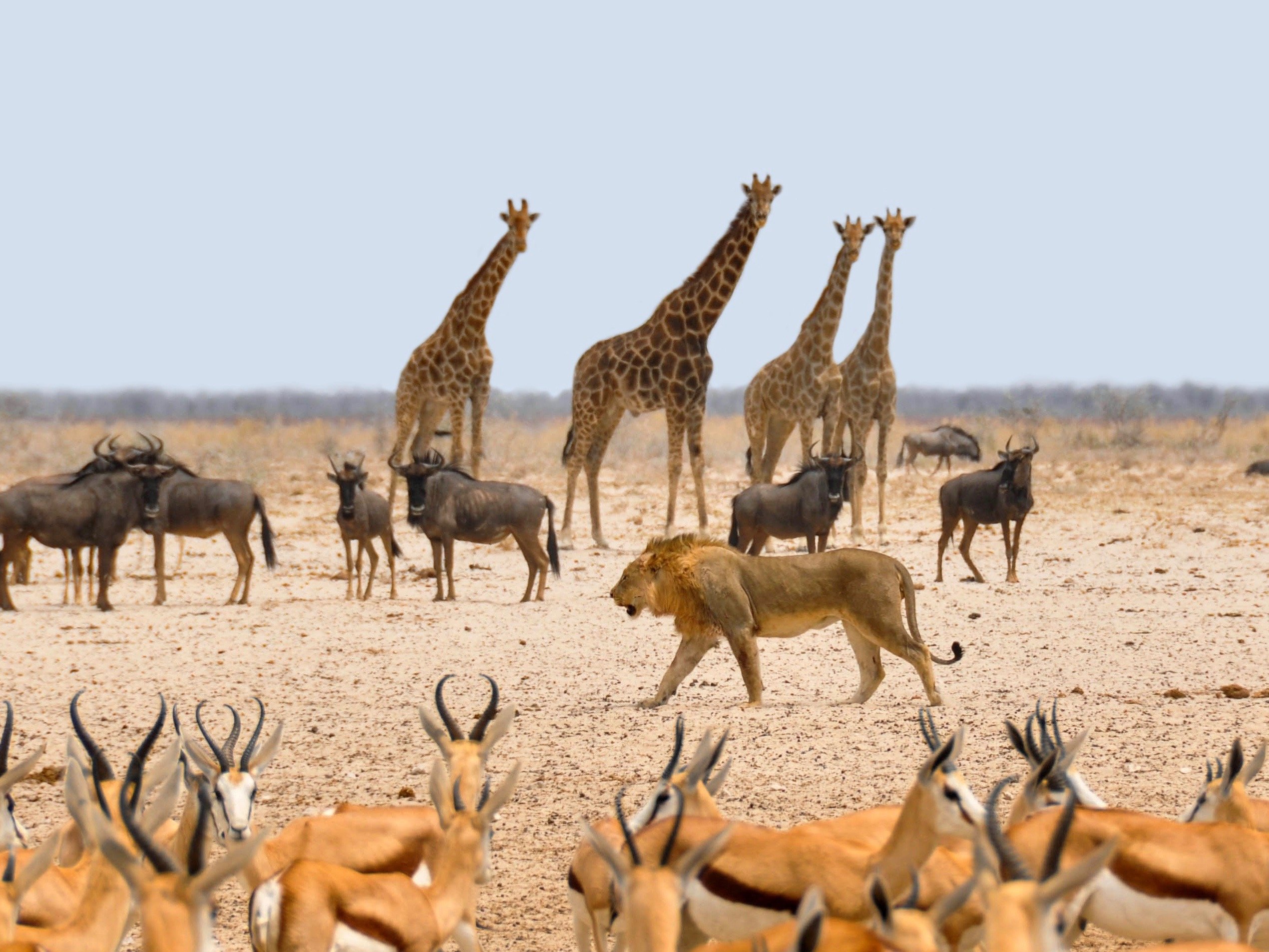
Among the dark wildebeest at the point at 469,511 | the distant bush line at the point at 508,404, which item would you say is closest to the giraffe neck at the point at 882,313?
the dark wildebeest at the point at 469,511

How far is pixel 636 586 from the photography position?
10516mm

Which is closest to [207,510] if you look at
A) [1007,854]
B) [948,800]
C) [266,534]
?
[266,534]

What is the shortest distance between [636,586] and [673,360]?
1141 centimetres

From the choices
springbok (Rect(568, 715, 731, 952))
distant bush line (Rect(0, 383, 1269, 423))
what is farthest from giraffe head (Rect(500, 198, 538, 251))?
distant bush line (Rect(0, 383, 1269, 423))

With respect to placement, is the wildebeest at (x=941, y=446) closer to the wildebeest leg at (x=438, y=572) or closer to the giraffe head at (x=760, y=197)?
the giraffe head at (x=760, y=197)

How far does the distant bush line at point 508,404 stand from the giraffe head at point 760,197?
Result: 42.5 meters

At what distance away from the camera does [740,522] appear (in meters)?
17.1

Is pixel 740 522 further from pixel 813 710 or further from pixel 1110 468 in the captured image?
pixel 1110 468

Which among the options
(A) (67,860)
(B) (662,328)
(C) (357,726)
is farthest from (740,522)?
(A) (67,860)

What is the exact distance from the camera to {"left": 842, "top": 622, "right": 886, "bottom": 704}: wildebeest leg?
10.4 metres

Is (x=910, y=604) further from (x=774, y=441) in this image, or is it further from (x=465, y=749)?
(x=774, y=441)

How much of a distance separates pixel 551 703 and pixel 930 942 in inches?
263

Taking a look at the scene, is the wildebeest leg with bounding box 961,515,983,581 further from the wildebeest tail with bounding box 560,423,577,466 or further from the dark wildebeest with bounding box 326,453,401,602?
the wildebeest tail with bounding box 560,423,577,466

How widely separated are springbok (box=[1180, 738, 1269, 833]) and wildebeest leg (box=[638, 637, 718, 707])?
4.71 meters
